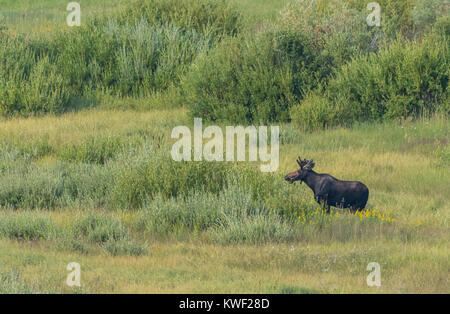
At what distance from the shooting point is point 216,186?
1152cm

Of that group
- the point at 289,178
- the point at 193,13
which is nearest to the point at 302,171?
the point at 289,178

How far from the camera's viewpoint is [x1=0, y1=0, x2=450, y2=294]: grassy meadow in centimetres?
829

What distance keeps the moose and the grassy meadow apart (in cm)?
20

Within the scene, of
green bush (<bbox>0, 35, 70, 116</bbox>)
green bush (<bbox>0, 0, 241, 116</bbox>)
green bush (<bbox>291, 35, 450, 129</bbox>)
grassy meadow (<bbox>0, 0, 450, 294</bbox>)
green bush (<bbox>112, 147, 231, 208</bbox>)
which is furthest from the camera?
green bush (<bbox>0, 0, 241, 116</bbox>)

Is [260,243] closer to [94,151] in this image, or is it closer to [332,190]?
[332,190]

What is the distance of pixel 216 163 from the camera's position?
38.7ft

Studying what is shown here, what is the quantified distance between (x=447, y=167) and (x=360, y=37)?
7.14m

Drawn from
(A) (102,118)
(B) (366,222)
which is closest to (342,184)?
(B) (366,222)

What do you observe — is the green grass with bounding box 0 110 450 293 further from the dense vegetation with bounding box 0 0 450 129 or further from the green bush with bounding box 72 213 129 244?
the dense vegetation with bounding box 0 0 450 129

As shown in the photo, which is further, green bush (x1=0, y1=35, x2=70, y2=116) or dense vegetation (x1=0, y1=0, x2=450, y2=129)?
green bush (x1=0, y1=35, x2=70, y2=116)

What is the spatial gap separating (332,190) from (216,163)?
210 cm

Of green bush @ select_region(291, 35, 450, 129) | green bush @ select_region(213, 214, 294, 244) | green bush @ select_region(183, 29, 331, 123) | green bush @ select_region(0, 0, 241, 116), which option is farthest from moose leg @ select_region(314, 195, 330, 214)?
green bush @ select_region(0, 0, 241, 116)

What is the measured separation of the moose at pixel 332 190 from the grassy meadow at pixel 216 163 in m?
0.20
